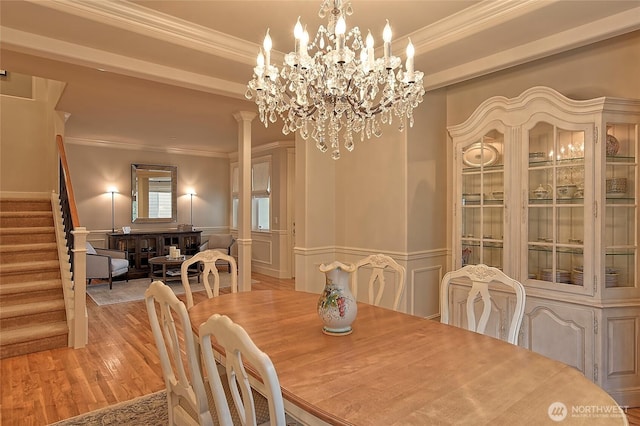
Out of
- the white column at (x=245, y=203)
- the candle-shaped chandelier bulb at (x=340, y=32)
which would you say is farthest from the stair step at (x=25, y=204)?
the candle-shaped chandelier bulb at (x=340, y=32)

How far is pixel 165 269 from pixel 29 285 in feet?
8.90

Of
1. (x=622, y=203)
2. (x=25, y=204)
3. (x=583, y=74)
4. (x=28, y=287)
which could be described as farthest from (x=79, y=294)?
(x=583, y=74)

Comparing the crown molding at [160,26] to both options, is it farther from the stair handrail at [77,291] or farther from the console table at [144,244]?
the console table at [144,244]

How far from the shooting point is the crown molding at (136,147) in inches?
279

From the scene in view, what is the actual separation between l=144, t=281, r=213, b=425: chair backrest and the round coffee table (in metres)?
4.75

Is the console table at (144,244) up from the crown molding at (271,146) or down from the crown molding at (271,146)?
down

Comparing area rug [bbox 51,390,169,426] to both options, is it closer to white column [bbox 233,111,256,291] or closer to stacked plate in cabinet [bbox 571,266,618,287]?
white column [bbox 233,111,256,291]

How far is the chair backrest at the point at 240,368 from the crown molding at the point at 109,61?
2.51 metres

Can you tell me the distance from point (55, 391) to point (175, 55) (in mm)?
2615

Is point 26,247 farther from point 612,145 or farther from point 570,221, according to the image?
point 612,145

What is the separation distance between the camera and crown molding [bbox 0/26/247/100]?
99.3 inches

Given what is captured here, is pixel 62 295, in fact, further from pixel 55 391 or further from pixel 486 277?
pixel 486 277

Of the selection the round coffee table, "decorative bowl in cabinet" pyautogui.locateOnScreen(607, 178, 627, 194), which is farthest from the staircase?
"decorative bowl in cabinet" pyautogui.locateOnScreen(607, 178, 627, 194)

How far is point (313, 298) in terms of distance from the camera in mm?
2510
